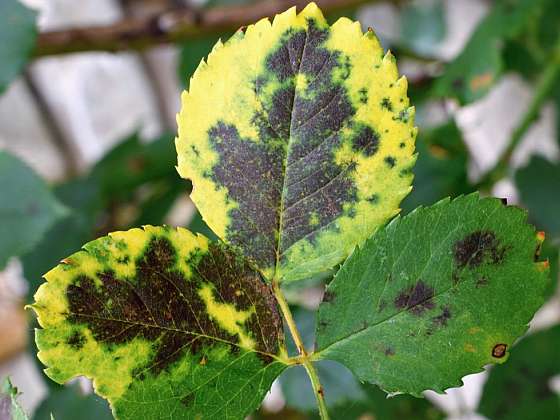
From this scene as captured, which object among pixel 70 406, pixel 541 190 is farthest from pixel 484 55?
pixel 70 406

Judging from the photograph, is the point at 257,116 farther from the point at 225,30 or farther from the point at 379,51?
the point at 225,30

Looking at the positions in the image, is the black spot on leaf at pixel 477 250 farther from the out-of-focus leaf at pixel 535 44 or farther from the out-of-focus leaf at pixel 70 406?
the out-of-focus leaf at pixel 535 44

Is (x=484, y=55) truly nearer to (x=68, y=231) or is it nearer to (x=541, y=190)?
(x=541, y=190)

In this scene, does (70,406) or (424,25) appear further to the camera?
(424,25)

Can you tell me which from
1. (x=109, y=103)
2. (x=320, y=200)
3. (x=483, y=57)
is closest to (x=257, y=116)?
(x=320, y=200)

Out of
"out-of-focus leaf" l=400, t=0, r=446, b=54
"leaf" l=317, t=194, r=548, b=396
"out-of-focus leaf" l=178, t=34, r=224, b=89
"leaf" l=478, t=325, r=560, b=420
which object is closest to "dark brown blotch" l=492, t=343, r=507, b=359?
"leaf" l=317, t=194, r=548, b=396

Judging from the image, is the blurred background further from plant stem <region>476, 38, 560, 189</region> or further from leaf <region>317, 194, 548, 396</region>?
leaf <region>317, 194, 548, 396</region>
